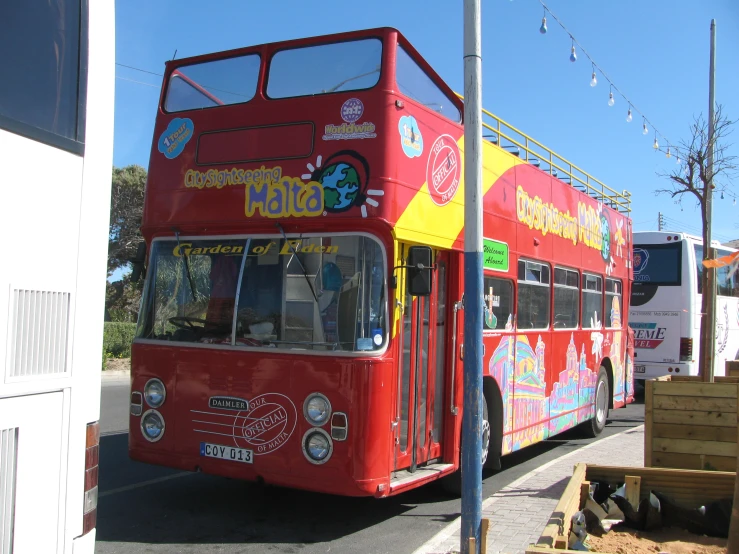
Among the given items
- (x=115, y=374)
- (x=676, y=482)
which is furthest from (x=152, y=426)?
(x=115, y=374)

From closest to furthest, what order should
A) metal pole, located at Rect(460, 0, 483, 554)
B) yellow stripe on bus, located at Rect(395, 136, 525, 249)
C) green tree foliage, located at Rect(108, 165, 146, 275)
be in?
metal pole, located at Rect(460, 0, 483, 554)
yellow stripe on bus, located at Rect(395, 136, 525, 249)
green tree foliage, located at Rect(108, 165, 146, 275)

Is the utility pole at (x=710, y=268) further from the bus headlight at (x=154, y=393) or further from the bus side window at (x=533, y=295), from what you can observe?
the bus headlight at (x=154, y=393)

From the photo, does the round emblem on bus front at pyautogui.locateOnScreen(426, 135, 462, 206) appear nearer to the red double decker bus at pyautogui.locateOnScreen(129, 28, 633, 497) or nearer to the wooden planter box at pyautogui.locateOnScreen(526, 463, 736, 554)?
the red double decker bus at pyautogui.locateOnScreen(129, 28, 633, 497)

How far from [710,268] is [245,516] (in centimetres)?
622

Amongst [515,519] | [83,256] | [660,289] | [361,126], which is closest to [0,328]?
[83,256]

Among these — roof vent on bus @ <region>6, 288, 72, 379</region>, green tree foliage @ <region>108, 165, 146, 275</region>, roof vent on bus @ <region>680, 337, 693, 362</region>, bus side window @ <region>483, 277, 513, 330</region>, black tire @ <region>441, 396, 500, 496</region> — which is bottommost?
black tire @ <region>441, 396, 500, 496</region>

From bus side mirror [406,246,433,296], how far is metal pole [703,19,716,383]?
14.3 feet

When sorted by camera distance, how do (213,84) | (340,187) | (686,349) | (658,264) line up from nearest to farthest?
(340,187), (213,84), (686,349), (658,264)

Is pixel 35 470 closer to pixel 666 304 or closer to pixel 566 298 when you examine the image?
pixel 566 298

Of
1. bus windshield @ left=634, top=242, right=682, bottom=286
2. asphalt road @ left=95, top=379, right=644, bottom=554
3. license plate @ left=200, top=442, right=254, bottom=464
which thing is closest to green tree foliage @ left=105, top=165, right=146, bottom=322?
bus windshield @ left=634, top=242, right=682, bottom=286

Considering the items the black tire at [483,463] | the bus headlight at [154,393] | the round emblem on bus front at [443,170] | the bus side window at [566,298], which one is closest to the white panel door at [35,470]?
the bus headlight at [154,393]

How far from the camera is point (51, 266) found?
9.99 ft

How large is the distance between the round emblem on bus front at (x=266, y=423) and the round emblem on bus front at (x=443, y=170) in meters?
2.41

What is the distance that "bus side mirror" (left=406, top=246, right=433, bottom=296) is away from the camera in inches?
234
